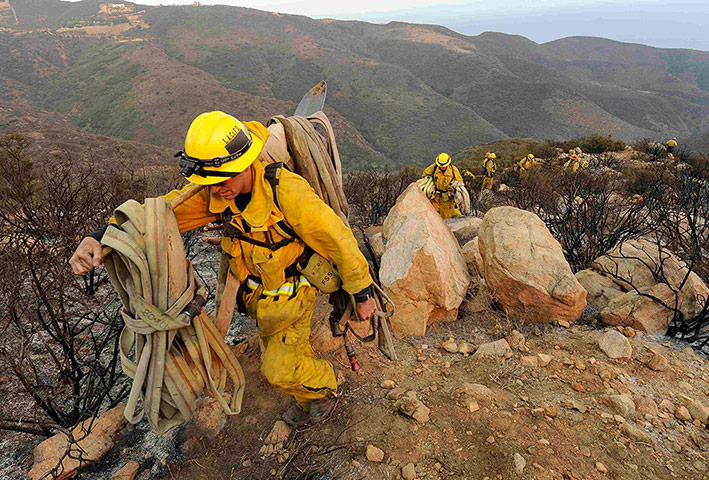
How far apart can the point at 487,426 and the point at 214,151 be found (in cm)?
211

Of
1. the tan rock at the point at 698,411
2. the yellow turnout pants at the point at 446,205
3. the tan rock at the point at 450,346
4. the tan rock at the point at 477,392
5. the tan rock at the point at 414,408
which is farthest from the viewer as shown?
the yellow turnout pants at the point at 446,205

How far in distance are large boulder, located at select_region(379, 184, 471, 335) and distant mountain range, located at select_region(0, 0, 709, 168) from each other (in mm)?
29632

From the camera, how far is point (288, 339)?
207 cm

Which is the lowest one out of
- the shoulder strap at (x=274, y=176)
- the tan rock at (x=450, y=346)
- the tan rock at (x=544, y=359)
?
the tan rock at (x=450, y=346)

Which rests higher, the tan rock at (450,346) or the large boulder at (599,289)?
the large boulder at (599,289)

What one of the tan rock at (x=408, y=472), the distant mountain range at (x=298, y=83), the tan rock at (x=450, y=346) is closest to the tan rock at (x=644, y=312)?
the tan rock at (x=450, y=346)

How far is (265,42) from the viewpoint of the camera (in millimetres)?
69938

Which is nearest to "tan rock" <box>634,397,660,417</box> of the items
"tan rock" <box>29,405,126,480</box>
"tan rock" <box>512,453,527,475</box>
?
"tan rock" <box>512,453,527,475</box>

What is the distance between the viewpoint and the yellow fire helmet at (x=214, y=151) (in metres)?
1.57

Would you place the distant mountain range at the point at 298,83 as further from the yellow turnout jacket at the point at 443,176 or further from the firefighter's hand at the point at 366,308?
the firefighter's hand at the point at 366,308

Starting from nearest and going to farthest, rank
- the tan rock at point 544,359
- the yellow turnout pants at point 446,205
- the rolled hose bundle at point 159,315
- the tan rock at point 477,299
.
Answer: the rolled hose bundle at point 159,315, the tan rock at point 544,359, the tan rock at point 477,299, the yellow turnout pants at point 446,205

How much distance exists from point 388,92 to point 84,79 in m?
45.6

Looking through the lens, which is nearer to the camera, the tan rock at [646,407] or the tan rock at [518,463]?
the tan rock at [518,463]

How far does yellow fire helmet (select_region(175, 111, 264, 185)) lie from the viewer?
62.0 inches
